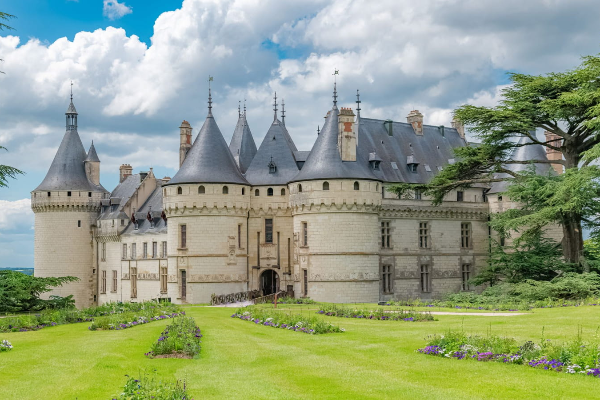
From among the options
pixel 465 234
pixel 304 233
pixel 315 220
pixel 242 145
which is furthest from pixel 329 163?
pixel 465 234

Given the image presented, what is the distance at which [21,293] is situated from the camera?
29.9 metres

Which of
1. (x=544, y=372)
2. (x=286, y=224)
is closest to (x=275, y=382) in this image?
(x=544, y=372)

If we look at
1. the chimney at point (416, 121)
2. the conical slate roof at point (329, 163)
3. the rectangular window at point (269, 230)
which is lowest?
the rectangular window at point (269, 230)

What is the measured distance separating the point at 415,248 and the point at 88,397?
36833mm

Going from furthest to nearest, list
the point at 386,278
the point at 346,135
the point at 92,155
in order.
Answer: the point at 92,155 → the point at 386,278 → the point at 346,135

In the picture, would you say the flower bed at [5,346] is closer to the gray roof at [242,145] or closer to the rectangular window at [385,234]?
the gray roof at [242,145]

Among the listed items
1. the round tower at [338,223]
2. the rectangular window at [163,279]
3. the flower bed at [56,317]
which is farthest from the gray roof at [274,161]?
the flower bed at [56,317]

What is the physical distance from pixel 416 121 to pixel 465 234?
30.7 feet

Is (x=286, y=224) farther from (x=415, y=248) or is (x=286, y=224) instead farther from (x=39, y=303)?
(x=39, y=303)

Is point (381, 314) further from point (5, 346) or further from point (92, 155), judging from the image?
point (92, 155)

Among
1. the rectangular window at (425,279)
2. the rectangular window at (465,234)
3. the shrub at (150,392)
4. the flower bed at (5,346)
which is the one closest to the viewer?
the shrub at (150,392)

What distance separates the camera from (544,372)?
1458cm

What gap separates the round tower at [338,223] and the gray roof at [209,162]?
14.7 feet

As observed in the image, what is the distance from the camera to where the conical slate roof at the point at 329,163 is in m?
42.9
